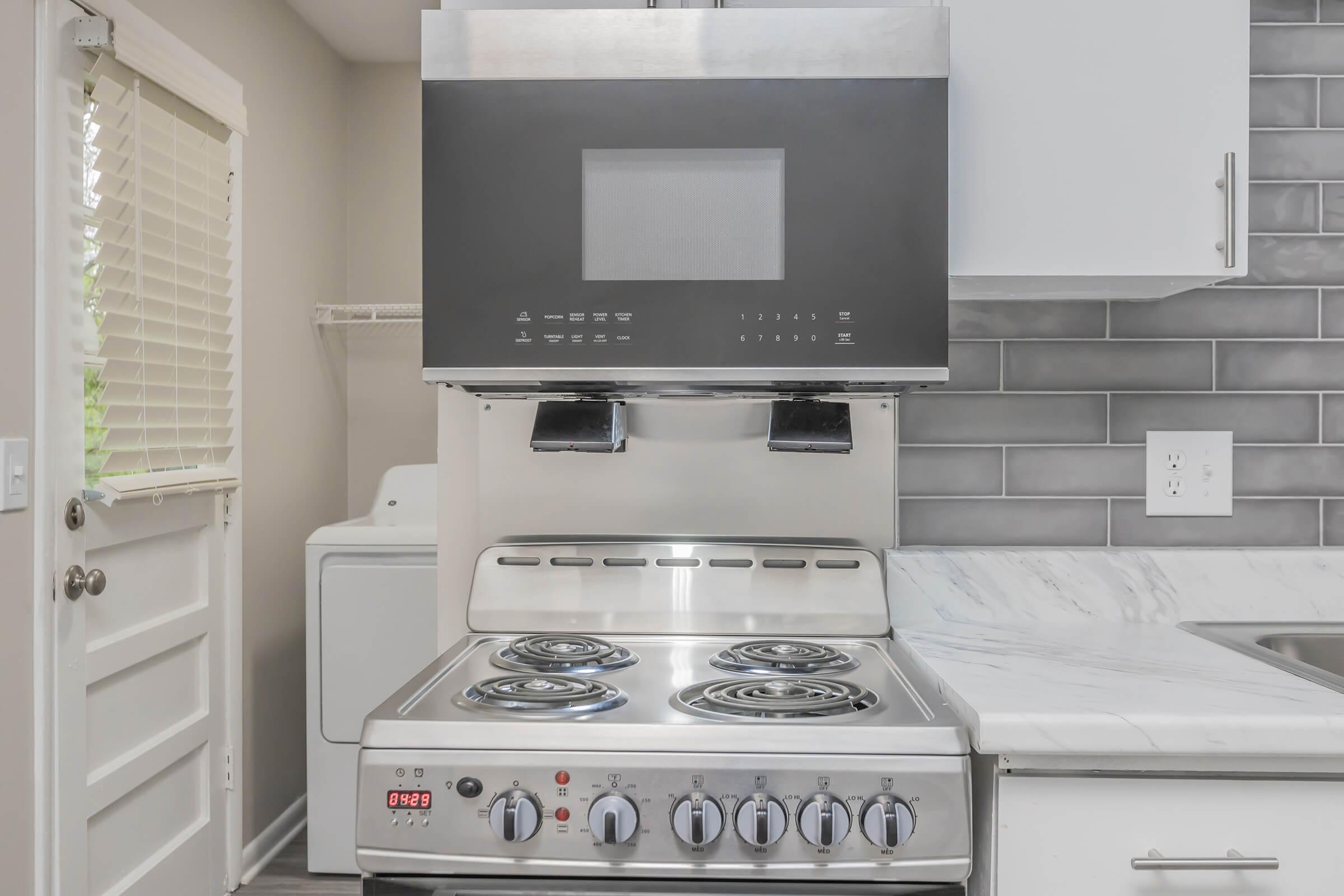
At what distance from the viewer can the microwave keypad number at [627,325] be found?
116 cm

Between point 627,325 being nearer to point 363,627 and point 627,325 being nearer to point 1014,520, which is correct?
point 1014,520

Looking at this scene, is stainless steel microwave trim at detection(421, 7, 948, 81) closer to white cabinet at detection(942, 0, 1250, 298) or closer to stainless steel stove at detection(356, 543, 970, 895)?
white cabinet at detection(942, 0, 1250, 298)

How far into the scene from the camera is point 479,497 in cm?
152

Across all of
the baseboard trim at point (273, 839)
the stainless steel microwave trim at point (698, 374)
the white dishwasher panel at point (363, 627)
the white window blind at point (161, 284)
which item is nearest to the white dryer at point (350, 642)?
the white dishwasher panel at point (363, 627)

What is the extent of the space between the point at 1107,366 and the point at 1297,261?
37 centimetres

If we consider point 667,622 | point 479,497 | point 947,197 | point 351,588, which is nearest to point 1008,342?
point 947,197

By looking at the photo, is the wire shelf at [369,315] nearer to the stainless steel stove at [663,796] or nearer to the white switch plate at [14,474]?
the white switch plate at [14,474]

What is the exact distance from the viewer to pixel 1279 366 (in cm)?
151

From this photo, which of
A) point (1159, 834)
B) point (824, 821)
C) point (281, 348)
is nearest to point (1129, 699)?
point (1159, 834)

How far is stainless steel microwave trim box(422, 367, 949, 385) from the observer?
45.6 inches

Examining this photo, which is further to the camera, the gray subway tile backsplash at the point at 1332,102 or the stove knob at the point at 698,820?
the gray subway tile backsplash at the point at 1332,102

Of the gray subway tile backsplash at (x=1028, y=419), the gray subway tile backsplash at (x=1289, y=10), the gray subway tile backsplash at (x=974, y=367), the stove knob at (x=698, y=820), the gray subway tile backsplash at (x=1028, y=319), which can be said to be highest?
the gray subway tile backsplash at (x=1289, y=10)

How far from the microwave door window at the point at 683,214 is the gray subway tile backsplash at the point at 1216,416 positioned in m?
0.75

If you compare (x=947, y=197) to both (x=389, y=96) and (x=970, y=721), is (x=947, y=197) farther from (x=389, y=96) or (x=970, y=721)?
(x=389, y=96)
